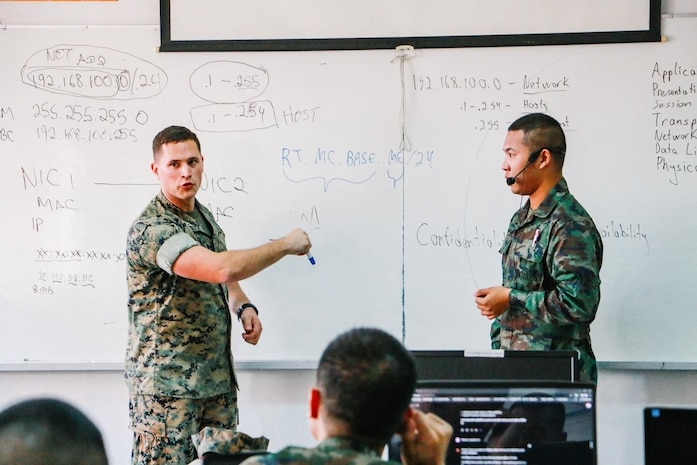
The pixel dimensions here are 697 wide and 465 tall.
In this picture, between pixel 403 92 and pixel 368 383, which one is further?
pixel 403 92

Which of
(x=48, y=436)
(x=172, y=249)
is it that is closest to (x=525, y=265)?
(x=172, y=249)

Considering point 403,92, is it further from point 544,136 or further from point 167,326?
point 167,326

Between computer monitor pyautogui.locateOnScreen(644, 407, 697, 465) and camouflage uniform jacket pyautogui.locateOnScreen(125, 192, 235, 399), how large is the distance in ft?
5.53

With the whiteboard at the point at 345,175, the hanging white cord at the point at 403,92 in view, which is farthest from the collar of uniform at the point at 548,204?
the hanging white cord at the point at 403,92

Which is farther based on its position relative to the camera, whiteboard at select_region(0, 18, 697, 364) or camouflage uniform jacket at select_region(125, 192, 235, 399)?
whiteboard at select_region(0, 18, 697, 364)

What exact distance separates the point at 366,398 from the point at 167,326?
159cm

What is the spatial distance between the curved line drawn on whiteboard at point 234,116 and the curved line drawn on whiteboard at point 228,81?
0.03 m

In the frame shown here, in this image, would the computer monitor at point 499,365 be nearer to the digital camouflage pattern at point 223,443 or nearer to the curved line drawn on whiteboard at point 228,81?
the digital camouflage pattern at point 223,443

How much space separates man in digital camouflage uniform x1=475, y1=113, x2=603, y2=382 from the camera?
2.78 metres

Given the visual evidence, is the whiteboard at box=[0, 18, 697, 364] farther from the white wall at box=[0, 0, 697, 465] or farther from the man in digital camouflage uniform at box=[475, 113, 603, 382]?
the man in digital camouflage uniform at box=[475, 113, 603, 382]

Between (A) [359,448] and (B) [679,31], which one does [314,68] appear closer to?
(B) [679,31]

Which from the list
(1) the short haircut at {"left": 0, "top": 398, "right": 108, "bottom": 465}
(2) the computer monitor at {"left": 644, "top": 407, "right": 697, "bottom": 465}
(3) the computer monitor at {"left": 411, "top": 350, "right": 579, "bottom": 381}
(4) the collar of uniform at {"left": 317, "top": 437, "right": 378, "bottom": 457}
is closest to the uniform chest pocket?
(3) the computer monitor at {"left": 411, "top": 350, "right": 579, "bottom": 381}

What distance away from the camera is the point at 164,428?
2.88 m

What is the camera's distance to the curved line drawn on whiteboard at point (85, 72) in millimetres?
3600
